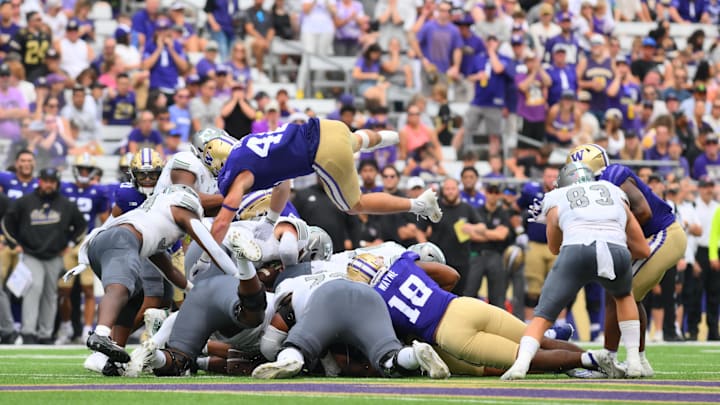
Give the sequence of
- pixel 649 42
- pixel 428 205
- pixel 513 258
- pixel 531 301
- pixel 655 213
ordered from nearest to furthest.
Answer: pixel 655 213 < pixel 428 205 < pixel 531 301 < pixel 513 258 < pixel 649 42

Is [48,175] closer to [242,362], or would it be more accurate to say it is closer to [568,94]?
[242,362]

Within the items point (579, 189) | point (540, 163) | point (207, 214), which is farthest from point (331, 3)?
point (579, 189)

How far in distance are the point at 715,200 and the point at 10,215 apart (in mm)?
9253

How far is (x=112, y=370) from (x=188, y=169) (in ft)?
6.11

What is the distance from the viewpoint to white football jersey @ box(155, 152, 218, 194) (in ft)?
34.1

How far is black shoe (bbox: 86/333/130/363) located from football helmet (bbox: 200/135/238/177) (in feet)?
8.19

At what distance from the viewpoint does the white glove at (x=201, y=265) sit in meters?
10.4

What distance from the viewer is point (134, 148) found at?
17516 millimetres

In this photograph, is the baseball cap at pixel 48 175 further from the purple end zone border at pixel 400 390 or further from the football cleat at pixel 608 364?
the football cleat at pixel 608 364

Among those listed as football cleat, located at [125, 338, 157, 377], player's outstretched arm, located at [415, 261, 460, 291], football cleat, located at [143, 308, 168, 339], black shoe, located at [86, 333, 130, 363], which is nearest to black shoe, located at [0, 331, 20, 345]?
football cleat, located at [143, 308, 168, 339]

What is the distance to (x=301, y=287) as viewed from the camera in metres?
9.33

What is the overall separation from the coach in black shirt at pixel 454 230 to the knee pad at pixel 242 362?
7.15m

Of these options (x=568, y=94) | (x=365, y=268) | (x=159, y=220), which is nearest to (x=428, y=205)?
(x=365, y=268)

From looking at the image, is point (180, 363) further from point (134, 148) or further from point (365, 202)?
point (134, 148)
